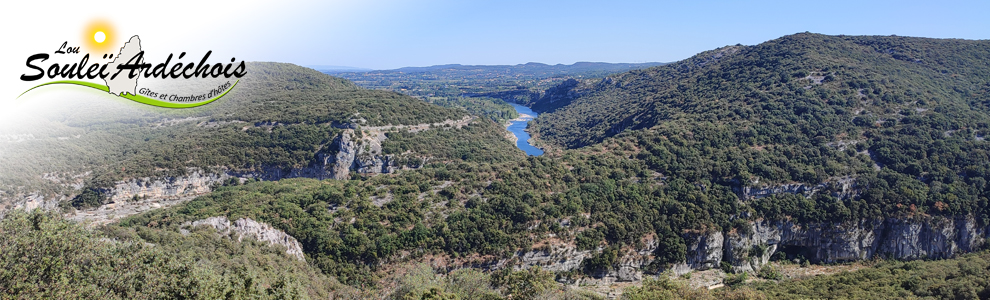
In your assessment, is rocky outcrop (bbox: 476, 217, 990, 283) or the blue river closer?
rocky outcrop (bbox: 476, 217, 990, 283)

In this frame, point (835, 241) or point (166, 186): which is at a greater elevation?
point (166, 186)

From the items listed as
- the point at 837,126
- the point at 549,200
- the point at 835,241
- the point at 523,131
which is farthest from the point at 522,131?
the point at 835,241

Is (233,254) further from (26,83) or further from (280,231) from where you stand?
(26,83)

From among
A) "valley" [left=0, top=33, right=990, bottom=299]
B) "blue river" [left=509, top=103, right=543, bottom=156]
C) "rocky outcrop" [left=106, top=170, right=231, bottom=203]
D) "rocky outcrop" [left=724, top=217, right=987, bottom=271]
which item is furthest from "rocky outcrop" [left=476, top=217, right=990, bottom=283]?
"rocky outcrop" [left=106, top=170, right=231, bottom=203]

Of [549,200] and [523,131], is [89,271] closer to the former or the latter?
[549,200]

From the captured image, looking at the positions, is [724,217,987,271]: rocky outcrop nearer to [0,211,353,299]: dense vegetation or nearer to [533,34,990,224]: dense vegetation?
[533,34,990,224]: dense vegetation

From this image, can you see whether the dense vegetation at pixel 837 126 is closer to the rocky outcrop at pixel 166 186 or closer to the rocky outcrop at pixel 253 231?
the rocky outcrop at pixel 253 231
